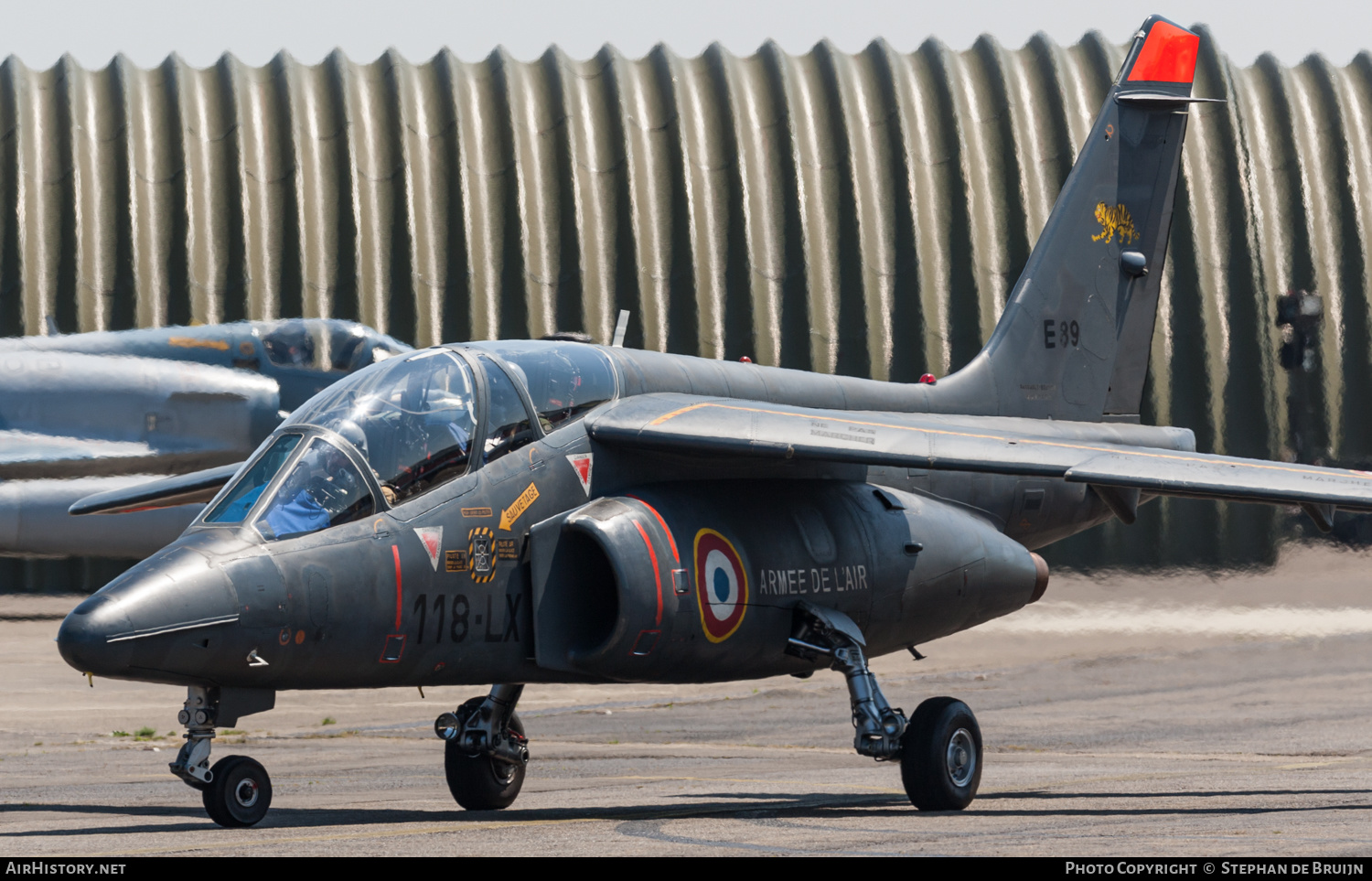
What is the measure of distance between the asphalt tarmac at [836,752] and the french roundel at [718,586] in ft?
4.00

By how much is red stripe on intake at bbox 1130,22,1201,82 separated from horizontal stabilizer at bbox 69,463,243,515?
9.30 m

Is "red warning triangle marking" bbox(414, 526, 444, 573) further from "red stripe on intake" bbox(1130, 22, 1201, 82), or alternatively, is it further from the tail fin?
"red stripe on intake" bbox(1130, 22, 1201, 82)

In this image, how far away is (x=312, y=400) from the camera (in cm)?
962

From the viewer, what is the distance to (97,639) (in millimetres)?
7812

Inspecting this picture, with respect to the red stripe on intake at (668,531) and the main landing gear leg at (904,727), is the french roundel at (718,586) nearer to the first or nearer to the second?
the red stripe on intake at (668,531)

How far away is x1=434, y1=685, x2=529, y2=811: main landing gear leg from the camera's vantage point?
11289 mm

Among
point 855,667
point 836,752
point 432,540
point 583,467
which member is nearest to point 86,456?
point 836,752

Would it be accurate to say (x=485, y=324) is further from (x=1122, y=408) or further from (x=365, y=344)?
(x=1122, y=408)

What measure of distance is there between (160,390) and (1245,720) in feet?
45.8

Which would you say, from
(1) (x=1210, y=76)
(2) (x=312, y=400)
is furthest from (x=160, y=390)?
(1) (x=1210, y=76)

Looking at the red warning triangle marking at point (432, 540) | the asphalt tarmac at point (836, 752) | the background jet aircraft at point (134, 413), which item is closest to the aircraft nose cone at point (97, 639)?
the asphalt tarmac at point (836, 752)

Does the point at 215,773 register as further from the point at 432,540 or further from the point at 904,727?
the point at 904,727

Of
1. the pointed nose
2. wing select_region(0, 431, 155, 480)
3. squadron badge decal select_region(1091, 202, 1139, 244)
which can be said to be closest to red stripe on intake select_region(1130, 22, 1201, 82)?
squadron badge decal select_region(1091, 202, 1139, 244)

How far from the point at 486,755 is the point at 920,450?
12.4 ft
